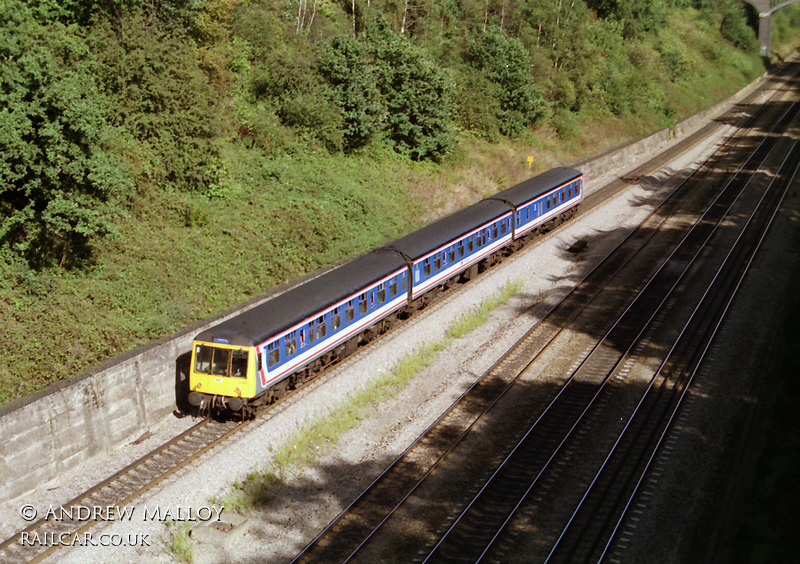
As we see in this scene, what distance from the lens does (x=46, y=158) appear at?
826 inches

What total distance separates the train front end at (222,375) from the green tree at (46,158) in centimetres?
532

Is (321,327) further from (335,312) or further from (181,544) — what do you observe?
A: (181,544)

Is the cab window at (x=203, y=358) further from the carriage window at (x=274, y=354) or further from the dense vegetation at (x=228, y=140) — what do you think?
the dense vegetation at (x=228, y=140)

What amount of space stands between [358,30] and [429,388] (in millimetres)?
30202

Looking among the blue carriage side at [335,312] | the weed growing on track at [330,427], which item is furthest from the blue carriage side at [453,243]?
the weed growing on track at [330,427]

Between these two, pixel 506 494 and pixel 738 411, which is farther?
pixel 738 411

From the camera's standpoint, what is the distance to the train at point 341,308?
1977 cm

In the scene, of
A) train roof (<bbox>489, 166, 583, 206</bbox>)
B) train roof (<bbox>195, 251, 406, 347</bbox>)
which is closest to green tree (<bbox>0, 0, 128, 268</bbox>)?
train roof (<bbox>195, 251, 406, 347</bbox>)

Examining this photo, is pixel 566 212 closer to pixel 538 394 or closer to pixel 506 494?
pixel 538 394

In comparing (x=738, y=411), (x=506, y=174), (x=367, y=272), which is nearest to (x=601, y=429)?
(x=738, y=411)

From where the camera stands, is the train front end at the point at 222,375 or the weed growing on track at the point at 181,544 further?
the train front end at the point at 222,375

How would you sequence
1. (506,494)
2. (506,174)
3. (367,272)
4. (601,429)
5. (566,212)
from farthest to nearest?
1. (506,174)
2. (566,212)
3. (367,272)
4. (601,429)
5. (506,494)

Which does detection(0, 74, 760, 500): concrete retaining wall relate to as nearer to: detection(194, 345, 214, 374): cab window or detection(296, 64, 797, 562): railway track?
detection(194, 345, 214, 374): cab window

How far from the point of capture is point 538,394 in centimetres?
2152
